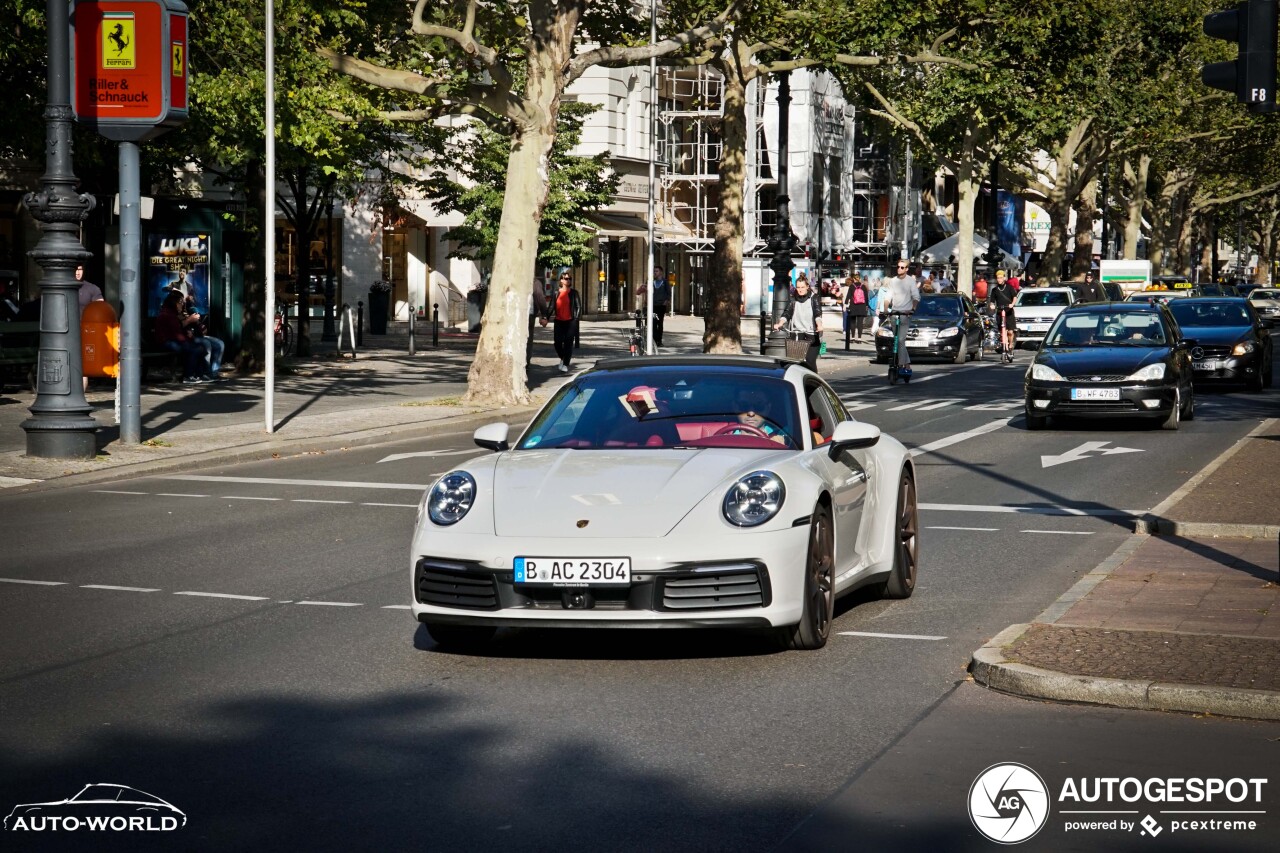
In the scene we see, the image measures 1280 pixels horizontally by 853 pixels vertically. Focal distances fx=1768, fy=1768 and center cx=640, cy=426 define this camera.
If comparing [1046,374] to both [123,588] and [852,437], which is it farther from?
[123,588]

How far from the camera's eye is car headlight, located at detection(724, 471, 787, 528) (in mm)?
7855

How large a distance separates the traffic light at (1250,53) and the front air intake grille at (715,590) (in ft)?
20.7

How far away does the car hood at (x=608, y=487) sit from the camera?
7766 millimetres

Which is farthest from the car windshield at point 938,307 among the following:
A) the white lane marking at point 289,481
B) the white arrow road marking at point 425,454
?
the white lane marking at point 289,481

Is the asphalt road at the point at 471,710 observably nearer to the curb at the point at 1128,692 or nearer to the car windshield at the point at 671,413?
the curb at the point at 1128,692

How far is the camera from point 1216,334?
29.9 m

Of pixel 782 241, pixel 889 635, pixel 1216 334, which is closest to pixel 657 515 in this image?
pixel 889 635

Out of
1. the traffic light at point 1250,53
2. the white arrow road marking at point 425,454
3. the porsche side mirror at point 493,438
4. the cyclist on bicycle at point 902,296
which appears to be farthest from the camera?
the cyclist on bicycle at point 902,296

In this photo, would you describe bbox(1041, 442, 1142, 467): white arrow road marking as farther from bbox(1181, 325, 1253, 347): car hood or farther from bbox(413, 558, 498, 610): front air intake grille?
bbox(413, 558, 498, 610): front air intake grille

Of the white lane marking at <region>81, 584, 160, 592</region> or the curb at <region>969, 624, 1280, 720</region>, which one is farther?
the white lane marking at <region>81, 584, 160, 592</region>

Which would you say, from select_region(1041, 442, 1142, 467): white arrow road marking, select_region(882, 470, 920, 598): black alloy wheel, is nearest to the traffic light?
select_region(882, 470, 920, 598): black alloy wheel

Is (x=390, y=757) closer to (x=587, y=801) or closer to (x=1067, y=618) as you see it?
(x=587, y=801)

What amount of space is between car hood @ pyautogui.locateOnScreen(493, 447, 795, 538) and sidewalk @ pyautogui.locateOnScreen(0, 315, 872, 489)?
29.2 ft

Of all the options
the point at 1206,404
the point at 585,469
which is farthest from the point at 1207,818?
the point at 1206,404
